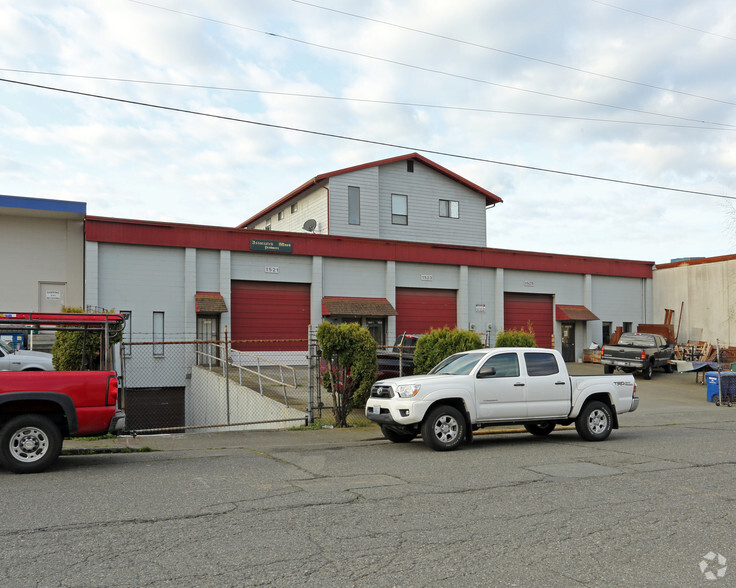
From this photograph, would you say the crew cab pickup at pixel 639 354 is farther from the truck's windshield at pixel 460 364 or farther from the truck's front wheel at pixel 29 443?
the truck's front wheel at pixel 29 443

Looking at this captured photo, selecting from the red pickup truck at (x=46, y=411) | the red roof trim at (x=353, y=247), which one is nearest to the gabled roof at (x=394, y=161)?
the red roof trim at (x=353, y=247)

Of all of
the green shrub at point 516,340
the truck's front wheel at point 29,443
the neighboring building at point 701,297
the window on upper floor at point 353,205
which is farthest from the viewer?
the window on upper floor at point 353,205

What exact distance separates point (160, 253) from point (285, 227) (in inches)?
553

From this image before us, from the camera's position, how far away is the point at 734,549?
19.0 ft

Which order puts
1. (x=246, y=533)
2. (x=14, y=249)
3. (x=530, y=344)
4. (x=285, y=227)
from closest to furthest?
(x=246, y=533), (x=530, y=344), (x=14, y=249), (x=285, y=227)

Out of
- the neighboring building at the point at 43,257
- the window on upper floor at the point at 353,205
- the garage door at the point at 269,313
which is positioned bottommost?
the garage door at the point at 269,313

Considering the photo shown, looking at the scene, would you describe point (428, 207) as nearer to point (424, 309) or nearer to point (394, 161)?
point (394, 161)

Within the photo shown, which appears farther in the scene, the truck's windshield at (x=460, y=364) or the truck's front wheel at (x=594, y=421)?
the truck's front wheel at (x=594, y=421)

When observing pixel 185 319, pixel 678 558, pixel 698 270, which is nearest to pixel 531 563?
pixel 678 558

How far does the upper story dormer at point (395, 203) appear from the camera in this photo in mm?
34531

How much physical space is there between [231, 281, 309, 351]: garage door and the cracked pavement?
701 inches

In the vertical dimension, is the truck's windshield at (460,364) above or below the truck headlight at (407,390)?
above

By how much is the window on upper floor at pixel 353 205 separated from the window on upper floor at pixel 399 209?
2.22m

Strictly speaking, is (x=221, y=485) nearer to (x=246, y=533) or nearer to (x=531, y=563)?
(x=246, y=533)
